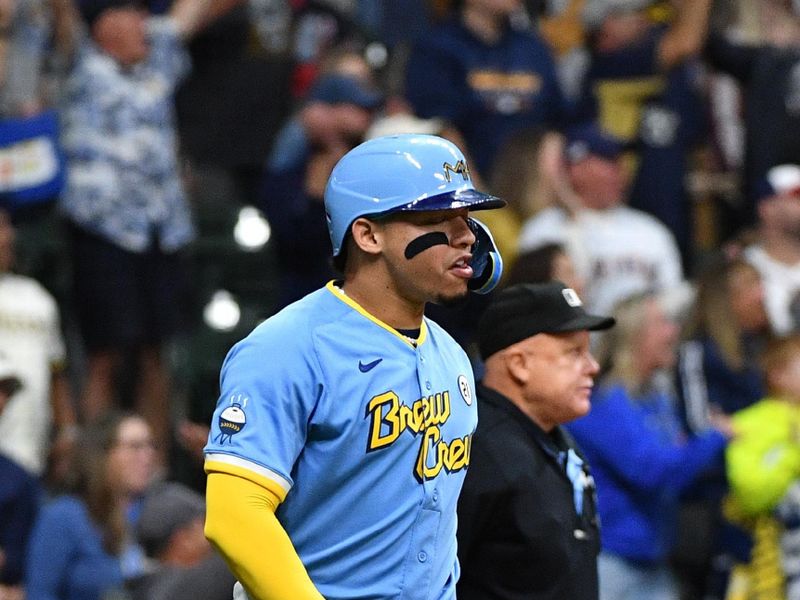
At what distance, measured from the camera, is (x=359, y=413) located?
3.58 meters

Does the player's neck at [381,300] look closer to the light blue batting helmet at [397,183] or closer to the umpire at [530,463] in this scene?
the light blue batting helmet at [397,183]

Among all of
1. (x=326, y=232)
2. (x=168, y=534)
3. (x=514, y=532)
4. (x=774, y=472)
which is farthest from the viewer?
(x=326, y=232)

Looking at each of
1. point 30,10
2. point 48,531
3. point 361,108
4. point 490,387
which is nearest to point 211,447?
point 490,387

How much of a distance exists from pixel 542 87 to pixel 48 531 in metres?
4.15

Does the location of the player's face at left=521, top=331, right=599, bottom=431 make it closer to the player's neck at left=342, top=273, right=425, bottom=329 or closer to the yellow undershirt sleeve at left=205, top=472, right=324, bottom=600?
the player's neck at left=342, top=273, right=425, bottom=329

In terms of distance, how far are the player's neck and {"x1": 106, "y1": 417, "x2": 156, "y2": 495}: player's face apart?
3.99 m

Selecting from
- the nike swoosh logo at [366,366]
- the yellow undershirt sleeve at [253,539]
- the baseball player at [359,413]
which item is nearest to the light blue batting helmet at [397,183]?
the baseball player at [359,413]

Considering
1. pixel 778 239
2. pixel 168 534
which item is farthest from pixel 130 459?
pixel 778 239

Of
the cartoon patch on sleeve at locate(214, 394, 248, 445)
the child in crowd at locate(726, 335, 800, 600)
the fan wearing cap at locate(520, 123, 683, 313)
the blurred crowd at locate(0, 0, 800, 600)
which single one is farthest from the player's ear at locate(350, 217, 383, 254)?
the fan wearing cap at locate(520, 123, 683, 313)

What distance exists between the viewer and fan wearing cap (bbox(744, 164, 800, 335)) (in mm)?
9414

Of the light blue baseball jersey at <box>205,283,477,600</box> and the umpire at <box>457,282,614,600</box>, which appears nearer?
the light blue baseball jersey at <box>205,283,477,600</box>

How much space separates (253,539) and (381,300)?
60 centimetres

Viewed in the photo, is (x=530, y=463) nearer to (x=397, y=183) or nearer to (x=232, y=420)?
(x=397, y=183)

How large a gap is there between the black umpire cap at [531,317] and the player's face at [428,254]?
1179 millimetres
